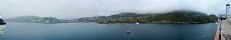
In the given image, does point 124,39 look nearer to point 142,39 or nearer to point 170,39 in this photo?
point 142,39

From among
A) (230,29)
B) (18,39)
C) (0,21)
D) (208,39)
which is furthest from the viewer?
(18,39)

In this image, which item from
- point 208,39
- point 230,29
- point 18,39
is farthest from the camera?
point 18,39

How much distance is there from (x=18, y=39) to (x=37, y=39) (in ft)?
21.3

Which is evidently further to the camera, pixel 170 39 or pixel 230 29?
pixel 170 39

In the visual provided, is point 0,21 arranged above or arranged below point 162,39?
above

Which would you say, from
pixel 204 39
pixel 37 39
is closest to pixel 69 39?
pixel 37 39

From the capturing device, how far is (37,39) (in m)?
111

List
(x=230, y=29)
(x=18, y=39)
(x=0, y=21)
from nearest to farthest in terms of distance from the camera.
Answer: (x=0, y=21) < (x=230, y=29) < (x=18, y=39)

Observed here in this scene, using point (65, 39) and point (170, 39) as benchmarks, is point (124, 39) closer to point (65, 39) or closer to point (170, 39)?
point (170, 39)

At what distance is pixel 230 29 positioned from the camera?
2414 cm

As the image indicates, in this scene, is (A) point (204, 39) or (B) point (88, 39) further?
(B) point (88, 39)

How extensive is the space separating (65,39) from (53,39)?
410cm

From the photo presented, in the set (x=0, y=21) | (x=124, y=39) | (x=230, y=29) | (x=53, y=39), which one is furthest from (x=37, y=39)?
(x=0, y=21)

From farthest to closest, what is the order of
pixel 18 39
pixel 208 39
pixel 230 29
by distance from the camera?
pixel 18 39 < pixel 208 39 < pixel 230 29
